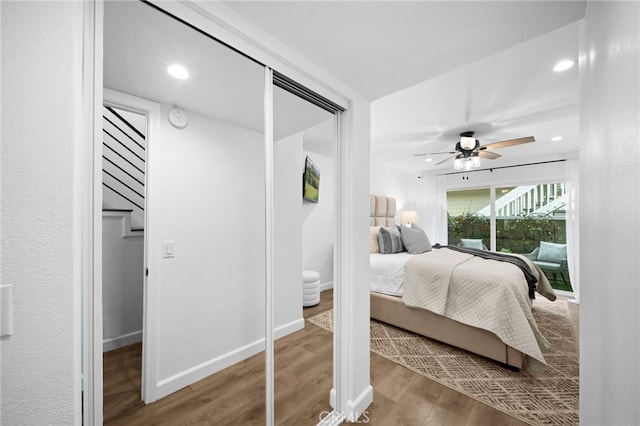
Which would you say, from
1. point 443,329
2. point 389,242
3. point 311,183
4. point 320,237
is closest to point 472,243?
point 389,242

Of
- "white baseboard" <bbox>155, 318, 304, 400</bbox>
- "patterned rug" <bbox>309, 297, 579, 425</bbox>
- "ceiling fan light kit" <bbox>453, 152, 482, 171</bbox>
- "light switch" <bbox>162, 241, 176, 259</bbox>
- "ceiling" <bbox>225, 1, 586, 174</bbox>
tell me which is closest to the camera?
"ceiling" <bbox>225, 1, 586, 174</bbox>

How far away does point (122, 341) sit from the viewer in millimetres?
1035

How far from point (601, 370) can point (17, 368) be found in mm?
1601

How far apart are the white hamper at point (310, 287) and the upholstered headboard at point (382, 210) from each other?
242 centimetres

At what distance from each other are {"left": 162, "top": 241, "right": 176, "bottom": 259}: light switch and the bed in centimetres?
228

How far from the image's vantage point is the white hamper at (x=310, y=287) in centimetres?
254

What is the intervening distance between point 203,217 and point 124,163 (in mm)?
412

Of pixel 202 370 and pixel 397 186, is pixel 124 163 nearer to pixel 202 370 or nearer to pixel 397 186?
pixel 202 370

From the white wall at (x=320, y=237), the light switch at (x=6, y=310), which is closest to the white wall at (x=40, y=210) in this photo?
the light switch at (x=6, y=310)

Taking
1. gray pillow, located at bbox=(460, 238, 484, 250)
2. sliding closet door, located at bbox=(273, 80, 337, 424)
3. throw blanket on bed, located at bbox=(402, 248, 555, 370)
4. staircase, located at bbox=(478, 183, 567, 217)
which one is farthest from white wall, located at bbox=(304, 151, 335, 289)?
staircase, located at bbox=(478, 183, 567, 217)

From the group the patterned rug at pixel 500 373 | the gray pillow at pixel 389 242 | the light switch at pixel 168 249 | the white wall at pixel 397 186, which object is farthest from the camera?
the white wall at pixel 397 186

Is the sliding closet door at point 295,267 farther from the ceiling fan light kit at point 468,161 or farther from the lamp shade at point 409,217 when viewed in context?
the lamp shade at point 409,217

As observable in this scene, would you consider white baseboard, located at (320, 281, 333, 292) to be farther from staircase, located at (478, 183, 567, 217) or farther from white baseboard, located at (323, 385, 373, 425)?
staircase, located at (478, 183, 567, 217)

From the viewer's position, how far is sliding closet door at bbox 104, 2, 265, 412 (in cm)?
110
